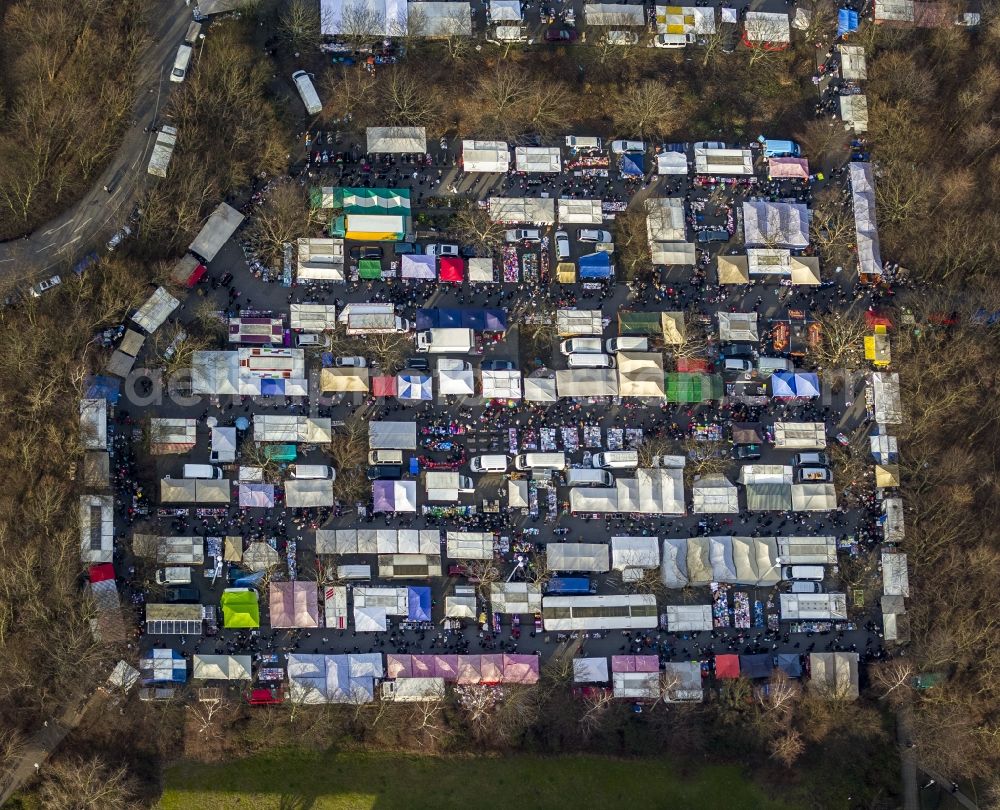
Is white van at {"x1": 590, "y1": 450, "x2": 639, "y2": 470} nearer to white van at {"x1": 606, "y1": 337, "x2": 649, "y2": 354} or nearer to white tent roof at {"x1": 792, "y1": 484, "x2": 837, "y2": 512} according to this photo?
white van at {"x1": 606, "y1": 337, "x2": 649, "y2": 354}

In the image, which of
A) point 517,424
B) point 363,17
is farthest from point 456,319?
point 363,17

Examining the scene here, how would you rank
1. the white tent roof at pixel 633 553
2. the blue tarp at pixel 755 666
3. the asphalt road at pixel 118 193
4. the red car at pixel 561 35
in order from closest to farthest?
the asphalt road at pixel 118 193
the blue tarp at pixel 755 666
the white tent roof at pixel 633 553
the red car at pixel 561 35

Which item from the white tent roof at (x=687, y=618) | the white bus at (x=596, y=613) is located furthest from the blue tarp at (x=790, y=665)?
the white bus at (x=596, y=613)

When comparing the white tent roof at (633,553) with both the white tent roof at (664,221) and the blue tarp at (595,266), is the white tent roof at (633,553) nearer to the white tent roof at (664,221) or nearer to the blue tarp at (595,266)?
the blue tarp at (595,266)

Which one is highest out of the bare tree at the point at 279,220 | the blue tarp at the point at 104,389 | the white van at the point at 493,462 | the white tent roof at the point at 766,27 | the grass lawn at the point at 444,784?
the white tent roof at the point at 766,27

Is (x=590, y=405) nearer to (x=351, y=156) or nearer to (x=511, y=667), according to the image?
(x=511, y=667)

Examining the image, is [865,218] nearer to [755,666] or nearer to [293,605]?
[755,666]

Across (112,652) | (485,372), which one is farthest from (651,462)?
(112,652)

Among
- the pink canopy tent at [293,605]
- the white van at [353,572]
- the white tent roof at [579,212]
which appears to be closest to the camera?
the pink canopy tent at [293,605]
